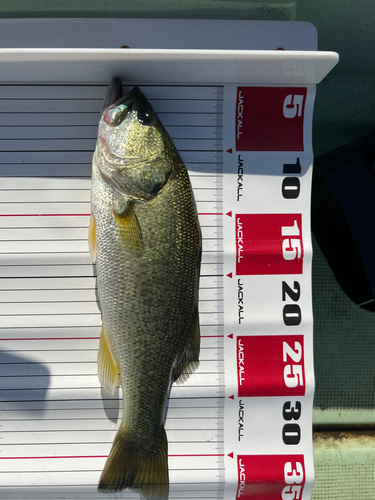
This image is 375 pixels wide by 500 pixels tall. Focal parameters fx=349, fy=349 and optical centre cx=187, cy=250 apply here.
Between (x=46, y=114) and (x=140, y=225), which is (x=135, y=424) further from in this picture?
(x=46, y=114)

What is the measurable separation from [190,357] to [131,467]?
1.40 ft

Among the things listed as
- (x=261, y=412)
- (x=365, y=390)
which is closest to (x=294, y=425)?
(x=261, y=412)

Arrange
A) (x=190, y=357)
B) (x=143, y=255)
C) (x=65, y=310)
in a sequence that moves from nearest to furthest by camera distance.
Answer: (x=143, y=255), (x=190, y=357), (x=65, y=310)

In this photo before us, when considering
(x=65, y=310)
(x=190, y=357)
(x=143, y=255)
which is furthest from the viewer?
(x=65, y=310)

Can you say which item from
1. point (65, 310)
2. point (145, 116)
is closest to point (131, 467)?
point (65, 310)

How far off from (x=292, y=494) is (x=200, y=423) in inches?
16.9

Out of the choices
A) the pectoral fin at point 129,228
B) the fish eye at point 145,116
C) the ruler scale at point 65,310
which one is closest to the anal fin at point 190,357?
the ruler scale at point 65,310

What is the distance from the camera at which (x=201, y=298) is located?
4.19 feet

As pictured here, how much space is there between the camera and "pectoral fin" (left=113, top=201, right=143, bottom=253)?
100cm

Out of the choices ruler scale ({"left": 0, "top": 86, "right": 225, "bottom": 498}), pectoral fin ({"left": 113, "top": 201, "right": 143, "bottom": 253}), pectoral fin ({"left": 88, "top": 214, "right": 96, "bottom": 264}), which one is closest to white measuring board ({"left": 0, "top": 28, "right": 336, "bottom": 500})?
ruler scale ({"left": 0, "top": 86, "right": 225, "bottom": 498})

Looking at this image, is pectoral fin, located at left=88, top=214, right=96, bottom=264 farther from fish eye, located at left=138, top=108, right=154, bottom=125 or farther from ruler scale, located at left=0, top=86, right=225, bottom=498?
fish eye, located at left=138, top=108, right=154, bottom=125

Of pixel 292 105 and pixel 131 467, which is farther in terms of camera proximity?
pixel 292 105

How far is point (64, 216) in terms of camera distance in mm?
1256

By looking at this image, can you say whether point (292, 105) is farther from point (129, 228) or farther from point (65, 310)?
point (65, 310)
